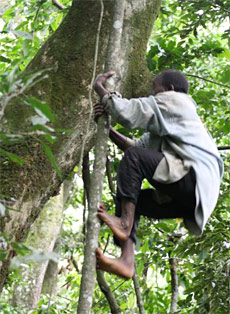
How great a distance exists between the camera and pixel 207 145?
2928 mm

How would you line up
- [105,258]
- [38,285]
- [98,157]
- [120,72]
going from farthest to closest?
[38,285]
[120,72]
[105,258]
[98,157]

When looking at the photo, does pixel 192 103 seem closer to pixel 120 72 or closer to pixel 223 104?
pixel 120 72

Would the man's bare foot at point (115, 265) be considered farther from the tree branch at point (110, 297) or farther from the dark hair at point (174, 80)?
the tree branch at point (110, 297)

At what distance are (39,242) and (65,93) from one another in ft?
8.03

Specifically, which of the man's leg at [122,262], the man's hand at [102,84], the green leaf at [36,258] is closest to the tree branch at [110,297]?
the man's leg at [122,262]

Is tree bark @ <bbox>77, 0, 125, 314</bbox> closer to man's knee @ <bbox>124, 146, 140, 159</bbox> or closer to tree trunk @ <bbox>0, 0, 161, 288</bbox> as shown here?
man's knee @ <bbox>124, 146, 140, 159</bbox>

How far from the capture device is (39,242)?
5.19 metres

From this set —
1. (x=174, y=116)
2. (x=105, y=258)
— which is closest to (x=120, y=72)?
(x=174, y=116)

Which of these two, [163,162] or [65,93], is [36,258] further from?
[65,93]

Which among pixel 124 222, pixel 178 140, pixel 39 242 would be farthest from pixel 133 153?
pixel 39 242

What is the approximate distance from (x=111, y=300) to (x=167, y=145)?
1.81 m

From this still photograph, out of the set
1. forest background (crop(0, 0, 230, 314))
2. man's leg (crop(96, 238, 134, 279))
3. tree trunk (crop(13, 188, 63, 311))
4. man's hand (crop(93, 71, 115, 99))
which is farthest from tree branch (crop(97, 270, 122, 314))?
man's hand (crop(93, 71, 115, 99))

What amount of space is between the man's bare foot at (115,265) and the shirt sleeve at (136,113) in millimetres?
694

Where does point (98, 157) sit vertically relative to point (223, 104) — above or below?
below
